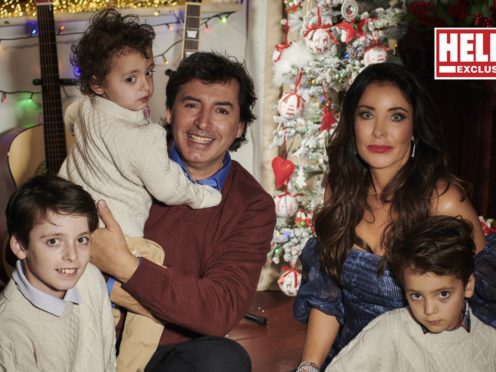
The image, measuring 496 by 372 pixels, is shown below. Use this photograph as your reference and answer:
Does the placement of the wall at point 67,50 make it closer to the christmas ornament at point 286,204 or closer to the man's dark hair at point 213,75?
the christmas ornament at point 286,204

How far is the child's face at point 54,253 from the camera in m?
2.28

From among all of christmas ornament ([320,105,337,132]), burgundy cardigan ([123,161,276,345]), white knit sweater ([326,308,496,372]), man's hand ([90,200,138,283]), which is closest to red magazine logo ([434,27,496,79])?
christmas ornament ([320,105,337,132])

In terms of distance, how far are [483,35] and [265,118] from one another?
1537 millimetres

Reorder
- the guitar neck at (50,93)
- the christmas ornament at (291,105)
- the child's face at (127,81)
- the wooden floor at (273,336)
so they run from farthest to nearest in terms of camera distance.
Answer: the christmas ornament at (291,105) < the guitar neck at (50,93) < the wooden floor at (273,336) < the child's face at (127,81)

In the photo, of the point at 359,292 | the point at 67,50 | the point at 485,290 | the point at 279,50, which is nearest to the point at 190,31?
the point at 279,50

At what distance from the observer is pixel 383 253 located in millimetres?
2744

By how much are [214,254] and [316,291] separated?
379 millimetres

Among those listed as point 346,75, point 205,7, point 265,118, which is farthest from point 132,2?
point 346,75

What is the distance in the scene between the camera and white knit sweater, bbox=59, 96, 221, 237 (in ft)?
8.64

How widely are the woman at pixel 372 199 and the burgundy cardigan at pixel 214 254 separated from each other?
0.76ft

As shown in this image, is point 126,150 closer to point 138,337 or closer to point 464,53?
point 138,337

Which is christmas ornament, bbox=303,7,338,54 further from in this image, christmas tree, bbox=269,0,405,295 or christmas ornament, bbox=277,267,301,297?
christmas ornament, bbox=277,267,301,297

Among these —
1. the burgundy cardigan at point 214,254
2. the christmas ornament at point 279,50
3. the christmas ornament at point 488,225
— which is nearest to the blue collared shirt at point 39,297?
the burgundy cardigan at point 214,254

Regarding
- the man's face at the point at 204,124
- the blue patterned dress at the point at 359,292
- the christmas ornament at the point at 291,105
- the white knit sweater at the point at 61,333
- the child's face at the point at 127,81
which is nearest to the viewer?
the white knit sweater at the point at 61,333
